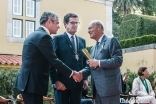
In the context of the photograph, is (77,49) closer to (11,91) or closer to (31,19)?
(11,91)

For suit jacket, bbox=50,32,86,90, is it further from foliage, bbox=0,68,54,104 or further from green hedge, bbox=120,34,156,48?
green hedge, bbox=120,34,156,48

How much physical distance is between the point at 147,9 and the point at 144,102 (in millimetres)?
30264

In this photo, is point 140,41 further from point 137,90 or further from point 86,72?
point 86,72

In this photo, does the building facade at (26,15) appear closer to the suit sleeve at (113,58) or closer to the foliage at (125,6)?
the suit sleeve at (113,58)

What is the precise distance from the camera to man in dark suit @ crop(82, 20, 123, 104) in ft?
15.9

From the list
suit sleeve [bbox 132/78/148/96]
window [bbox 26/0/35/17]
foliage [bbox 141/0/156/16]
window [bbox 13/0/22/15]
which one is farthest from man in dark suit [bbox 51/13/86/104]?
foliage [bbox 141/0/156/16]

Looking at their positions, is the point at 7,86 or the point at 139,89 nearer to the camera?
the point at 139,89

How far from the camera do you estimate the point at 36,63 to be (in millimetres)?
4605

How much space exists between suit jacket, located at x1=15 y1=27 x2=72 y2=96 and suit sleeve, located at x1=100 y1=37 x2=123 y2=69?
23.1 inches

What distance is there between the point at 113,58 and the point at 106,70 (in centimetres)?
17

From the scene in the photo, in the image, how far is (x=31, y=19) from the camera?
670 inches

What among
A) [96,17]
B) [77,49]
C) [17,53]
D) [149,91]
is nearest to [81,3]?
[96,17]

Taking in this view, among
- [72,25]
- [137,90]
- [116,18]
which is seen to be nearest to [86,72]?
[72,25]

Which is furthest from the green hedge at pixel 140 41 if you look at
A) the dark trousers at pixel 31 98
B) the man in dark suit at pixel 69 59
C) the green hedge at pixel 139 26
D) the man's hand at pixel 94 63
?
the dark trousers at pixel 31 98
